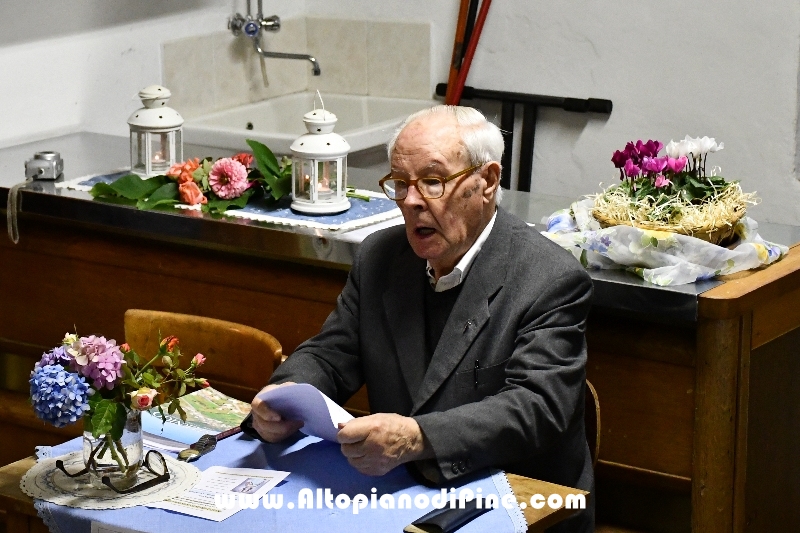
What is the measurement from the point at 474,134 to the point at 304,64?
3056 mm

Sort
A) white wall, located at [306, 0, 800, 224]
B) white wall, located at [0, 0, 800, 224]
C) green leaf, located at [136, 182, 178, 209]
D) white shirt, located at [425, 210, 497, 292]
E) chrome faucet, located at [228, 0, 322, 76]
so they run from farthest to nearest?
chrome faucet, located at [228, 0, 322, 76] → white wall, located at [306, 0, 800, 224] → white wall, located at [0, 0, 800, 224] → green leaf, located at [136, 182, 178, 209] → white shirt, located at [425, 210, 497, 292]

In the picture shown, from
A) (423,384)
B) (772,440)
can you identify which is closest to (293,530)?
(423,384)

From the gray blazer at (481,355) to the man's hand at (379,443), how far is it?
38 millimetres

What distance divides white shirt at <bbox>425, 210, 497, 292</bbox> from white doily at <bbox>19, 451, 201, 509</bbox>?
60cm

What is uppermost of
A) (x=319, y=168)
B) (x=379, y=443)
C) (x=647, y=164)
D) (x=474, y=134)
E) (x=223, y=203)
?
(x=474, y=134)

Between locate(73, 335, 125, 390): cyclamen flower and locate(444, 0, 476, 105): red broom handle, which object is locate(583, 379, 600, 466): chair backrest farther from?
locate(444, 0, 476, 105): red broom handle

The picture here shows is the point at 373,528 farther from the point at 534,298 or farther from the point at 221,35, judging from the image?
the point at 221,35

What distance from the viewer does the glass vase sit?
1893 millimetres

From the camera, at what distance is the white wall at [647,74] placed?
13.9ft

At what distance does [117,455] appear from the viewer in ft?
6.21

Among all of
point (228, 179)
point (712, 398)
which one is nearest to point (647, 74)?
point (228, 179)

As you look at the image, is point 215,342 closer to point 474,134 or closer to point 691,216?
point 474,134

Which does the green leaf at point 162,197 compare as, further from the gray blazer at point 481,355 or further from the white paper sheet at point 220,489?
the white paper sheet at point 220,489

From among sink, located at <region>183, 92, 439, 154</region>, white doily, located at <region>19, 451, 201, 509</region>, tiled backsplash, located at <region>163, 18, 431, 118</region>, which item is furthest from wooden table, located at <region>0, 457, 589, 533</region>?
tiled backsplash, located at <region>163, 18, 431, 118</region>
